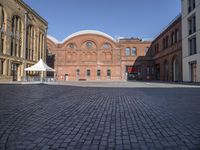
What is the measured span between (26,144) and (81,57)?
44.6 m

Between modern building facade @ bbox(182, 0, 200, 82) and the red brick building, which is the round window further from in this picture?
modern building facade @ bbox(182, 0, 200, 82)

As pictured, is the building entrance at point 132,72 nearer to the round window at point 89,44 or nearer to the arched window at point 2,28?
the round window at point 89,44

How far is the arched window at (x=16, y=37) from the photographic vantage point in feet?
89.1

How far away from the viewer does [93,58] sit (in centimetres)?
4681

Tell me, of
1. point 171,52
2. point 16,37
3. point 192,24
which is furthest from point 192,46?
point 16,37

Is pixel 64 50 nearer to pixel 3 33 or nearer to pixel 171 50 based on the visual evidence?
pixel 3 33

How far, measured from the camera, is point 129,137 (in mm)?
3336

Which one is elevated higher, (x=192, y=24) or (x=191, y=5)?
(x=191, y=5)

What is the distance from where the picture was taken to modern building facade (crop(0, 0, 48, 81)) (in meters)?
24.8

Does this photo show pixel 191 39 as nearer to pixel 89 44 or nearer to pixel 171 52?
pixel 171 52

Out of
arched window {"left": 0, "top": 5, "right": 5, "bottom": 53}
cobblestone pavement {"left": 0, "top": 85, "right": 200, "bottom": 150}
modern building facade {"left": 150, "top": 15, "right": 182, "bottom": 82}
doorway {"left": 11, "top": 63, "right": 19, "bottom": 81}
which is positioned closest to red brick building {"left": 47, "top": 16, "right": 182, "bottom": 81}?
modern building facade {"left": 150, "top": 15, "right": 182, "bottom": 82}

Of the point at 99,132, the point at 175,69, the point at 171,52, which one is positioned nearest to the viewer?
the point at 99,132

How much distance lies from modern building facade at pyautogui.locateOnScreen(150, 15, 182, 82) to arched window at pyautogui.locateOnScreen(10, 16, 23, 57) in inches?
1113

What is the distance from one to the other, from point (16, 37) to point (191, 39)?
28.5 meters
